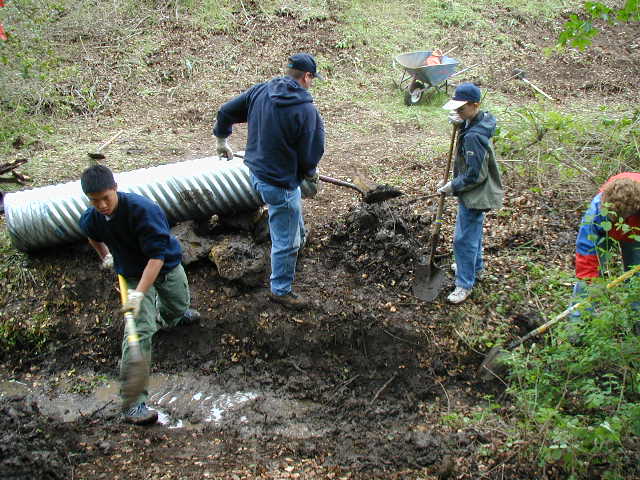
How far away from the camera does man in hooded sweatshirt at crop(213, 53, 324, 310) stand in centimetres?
398

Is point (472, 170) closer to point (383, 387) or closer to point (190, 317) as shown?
point (383, 387)

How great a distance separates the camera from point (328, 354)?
4.71 m

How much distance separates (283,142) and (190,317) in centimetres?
188

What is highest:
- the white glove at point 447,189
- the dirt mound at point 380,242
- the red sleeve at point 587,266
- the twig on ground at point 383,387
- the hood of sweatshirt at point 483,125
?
the hood of sweatshirt at point 483,125

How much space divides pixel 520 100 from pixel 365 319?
24.4ft

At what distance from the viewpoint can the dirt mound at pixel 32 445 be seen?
126 inches

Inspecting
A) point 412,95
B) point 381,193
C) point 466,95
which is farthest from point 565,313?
point 412,95

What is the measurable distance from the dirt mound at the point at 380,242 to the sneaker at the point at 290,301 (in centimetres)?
65

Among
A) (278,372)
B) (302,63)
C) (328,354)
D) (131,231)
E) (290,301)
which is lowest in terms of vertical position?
(278,372)

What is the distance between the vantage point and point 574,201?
6.07 metres

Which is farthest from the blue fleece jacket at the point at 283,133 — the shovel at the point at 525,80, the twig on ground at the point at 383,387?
the shovel at the point at 525,80

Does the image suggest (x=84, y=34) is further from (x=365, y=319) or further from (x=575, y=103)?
(x=575, y=103)

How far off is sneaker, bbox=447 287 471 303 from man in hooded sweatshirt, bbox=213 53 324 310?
58.7 inches

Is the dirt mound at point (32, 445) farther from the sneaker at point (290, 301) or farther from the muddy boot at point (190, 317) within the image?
the sneaker at point (290, 301)
